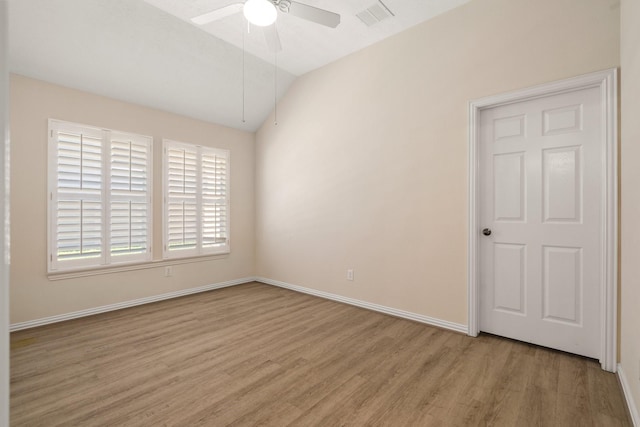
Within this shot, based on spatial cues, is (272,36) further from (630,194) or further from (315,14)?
(630,194)

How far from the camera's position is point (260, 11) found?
2076 millimetres

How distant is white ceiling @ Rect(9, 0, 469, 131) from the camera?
2809mm

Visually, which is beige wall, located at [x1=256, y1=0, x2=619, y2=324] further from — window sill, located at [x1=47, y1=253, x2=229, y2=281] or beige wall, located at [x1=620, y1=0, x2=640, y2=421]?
window sill, located at [x1=47, y1=253, x2=229, y2=281]

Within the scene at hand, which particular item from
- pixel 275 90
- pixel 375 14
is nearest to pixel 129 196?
pixel 275 90

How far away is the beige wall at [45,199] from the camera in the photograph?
3.06m

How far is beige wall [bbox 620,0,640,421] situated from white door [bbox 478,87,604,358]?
0.26m

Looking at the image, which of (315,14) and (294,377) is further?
(315,14)

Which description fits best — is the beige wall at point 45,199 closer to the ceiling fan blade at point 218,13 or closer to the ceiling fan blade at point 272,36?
the ceiling fan blade at point 218,13

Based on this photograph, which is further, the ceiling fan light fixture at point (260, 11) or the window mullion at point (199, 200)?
the window mullion at point (199, 200)

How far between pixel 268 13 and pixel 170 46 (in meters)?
1.85

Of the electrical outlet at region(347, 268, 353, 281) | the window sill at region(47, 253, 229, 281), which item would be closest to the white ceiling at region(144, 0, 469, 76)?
the electrical outlet at region(347, 268, 353, 281)

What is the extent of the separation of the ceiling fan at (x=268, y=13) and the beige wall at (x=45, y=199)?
2.03 metres

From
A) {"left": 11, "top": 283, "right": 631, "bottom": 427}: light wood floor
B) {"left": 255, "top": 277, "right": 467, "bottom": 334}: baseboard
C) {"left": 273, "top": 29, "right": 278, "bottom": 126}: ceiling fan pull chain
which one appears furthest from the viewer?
{"left": 273, "top": 29, "right": 278, "bottom": 126}: ceiling fan pull chain

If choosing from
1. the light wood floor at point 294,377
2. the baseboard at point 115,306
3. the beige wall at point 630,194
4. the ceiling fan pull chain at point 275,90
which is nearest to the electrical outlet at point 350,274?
the light wood floor at point 294,377
